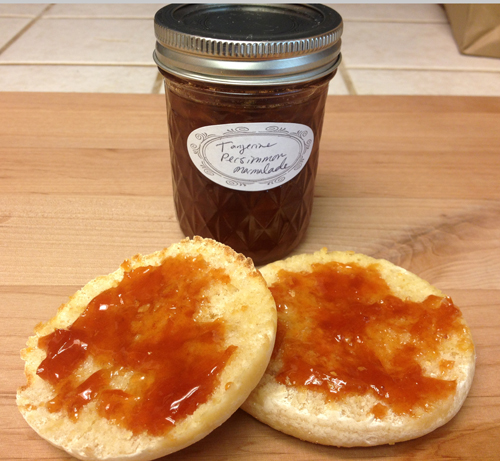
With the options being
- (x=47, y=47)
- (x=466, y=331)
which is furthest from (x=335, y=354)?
(x=47, y=47)

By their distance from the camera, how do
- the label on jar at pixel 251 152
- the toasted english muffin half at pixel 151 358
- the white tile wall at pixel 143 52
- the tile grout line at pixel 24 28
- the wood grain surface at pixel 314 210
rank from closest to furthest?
1. the toasted english muffin half at pixel 151 358
2. the wood grain surface at pixel 314 210
3. the label on jar at pixel 251 152
4. the white tile wall at pixel 143 52
5. the tile grout line at pixel 24 28

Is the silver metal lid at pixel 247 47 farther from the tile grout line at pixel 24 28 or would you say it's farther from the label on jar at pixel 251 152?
the tile grout line at pixel 24 28

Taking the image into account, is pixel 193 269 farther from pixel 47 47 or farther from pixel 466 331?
pixel 47 47

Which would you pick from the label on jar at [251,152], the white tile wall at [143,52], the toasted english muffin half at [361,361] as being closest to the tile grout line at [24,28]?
the white tile wall at [143,52]

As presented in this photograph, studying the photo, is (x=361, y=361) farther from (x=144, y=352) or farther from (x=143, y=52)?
(x=143, y=52)

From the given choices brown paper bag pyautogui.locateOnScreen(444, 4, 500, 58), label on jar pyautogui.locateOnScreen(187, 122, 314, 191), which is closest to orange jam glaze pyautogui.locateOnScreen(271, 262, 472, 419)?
label on jar pyautogui.locateOnScreen(187, 122, 314, 191)

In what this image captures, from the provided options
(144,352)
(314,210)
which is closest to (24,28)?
(314,210)

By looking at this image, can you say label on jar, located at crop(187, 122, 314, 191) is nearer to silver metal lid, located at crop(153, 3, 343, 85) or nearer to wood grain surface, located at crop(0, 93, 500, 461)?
silver metal lid, located at crop(153, 3, 343, 85)
